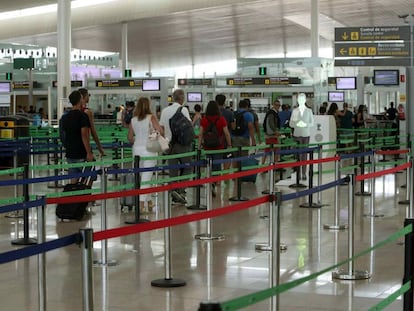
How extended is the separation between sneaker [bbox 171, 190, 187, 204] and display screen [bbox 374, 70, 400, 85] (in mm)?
14374

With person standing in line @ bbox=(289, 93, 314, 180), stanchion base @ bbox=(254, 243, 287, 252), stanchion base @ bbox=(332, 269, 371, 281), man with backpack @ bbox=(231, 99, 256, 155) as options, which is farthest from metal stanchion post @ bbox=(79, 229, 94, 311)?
person standing in line @ bbox=(289, 93, 314, 180)

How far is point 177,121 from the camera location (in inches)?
582

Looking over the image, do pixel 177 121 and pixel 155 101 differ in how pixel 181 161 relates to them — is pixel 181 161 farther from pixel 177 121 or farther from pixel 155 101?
pixel 155 101

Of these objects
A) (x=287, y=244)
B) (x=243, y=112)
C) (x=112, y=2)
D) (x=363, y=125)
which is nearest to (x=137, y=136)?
(x=287, y=244)

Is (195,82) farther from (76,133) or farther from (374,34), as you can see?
(76,133)

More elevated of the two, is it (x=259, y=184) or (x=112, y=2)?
(x=112, y=2)

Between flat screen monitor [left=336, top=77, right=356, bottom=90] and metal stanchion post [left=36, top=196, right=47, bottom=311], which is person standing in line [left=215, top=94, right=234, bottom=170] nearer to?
metal stanchion post [left=36, top=196, right=47, bottom=311]

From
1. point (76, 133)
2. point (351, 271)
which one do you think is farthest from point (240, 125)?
point (351, 271)

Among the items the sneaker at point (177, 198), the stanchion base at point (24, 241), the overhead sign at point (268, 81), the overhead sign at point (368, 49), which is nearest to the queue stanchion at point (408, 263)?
the stanchion base at point (24, 241)

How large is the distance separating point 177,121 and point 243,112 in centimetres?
354

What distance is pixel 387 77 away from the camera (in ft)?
93.4

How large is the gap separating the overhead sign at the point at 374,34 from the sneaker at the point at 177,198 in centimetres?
861

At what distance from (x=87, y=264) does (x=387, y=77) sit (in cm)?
2417

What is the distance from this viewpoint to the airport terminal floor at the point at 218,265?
766cm
